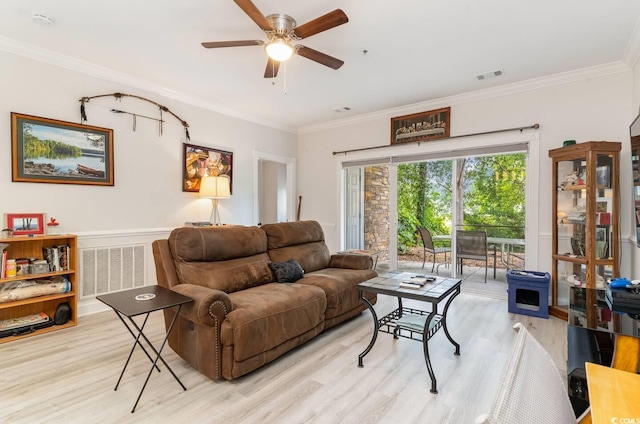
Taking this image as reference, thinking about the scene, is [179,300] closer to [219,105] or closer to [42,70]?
[42,70]

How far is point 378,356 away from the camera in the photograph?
2527 millimetres

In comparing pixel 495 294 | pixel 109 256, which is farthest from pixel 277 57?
pixel 495 294

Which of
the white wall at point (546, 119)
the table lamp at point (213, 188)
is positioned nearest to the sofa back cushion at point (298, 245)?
the table lamp at point (213, 188)

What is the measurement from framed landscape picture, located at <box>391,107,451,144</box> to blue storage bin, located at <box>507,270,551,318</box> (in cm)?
206

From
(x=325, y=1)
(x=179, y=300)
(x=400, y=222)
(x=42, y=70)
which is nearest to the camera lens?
(x=179, y=300)

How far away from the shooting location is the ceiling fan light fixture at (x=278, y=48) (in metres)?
2.39

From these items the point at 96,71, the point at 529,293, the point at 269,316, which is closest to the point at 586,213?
the point at 529,293

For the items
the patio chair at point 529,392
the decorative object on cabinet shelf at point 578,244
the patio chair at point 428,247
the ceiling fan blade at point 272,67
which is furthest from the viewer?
the patio chair at point 428,247

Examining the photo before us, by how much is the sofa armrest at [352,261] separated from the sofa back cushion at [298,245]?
100 mm

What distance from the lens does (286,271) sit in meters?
3.19

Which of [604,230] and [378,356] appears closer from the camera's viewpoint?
[378,356]

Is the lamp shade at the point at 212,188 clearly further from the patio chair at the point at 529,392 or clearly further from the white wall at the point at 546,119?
the patio chair at the point at 529,392

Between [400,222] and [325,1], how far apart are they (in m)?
3.48

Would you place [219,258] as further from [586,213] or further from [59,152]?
[586,213]
